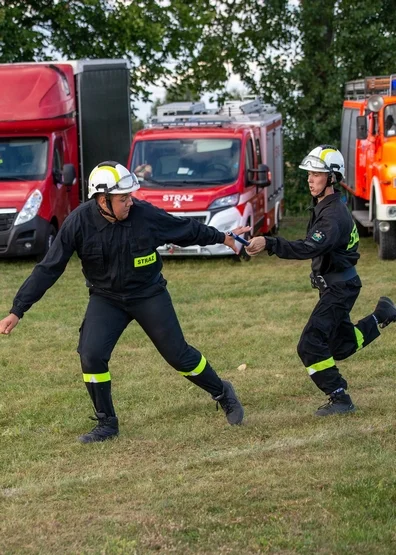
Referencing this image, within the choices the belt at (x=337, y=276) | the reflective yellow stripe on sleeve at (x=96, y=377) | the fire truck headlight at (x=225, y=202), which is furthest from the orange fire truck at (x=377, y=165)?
the reflective yellow stripe on sleeve at (x=96, y=377)

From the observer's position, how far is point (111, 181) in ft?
23.5

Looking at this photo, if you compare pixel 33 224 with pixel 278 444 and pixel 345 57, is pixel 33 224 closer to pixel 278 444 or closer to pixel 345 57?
pixel 278 444

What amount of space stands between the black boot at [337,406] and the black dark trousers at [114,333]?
1.04 metres

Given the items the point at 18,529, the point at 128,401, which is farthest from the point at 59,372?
the point at 18,529

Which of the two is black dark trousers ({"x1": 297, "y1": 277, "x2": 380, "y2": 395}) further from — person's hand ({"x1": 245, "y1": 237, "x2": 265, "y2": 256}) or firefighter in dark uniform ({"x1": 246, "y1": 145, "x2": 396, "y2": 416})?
person's hand ({"x1": 245, "y1": 237, "x2": 265, "y2": 256})

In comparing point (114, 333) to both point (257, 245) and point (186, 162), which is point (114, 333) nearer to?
point (257, 245)

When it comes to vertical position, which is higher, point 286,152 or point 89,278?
point 89,278

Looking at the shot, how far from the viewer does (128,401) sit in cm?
886

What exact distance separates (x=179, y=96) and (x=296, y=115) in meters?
3.19

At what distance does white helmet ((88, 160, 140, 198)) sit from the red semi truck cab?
9.89 metres

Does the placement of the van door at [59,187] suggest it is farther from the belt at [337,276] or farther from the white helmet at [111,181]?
the white helmet at [111,181]

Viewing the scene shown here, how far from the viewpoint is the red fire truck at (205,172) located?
16.8m

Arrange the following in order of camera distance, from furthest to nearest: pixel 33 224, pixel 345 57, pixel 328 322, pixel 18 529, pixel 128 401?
pixel 345 57 < pixel 33 224 < pixel 128 401 < pixel 328 322 < pixel 18 529

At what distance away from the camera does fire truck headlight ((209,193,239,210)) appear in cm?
1677
